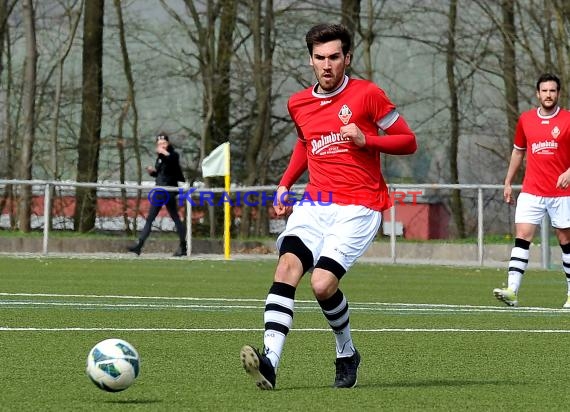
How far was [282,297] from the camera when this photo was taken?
26.2 feet

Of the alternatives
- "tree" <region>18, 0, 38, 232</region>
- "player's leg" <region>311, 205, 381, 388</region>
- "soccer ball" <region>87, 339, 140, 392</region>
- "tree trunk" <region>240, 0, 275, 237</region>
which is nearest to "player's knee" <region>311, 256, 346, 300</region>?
"player's leg" <region>311, 205, 381, 388</region>

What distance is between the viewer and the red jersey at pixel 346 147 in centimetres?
827

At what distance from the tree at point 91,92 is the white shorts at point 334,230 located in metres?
29.4

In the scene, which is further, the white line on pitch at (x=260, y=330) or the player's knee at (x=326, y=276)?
the white line on pitch at (x=260, y=330)

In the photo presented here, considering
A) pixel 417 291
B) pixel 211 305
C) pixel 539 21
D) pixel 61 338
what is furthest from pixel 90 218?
pixel 61 338

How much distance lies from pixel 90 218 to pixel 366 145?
2120cm

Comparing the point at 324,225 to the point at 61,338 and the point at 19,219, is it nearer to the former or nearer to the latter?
the point at 61,338

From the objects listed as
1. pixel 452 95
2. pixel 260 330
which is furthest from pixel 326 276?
pixel 452 95

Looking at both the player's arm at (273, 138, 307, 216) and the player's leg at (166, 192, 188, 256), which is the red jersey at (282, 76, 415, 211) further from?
the player's leg at (166, 192, 188, 256)

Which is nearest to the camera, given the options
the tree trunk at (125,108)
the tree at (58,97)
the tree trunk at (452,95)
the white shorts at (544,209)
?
the white shorts at (544,209)

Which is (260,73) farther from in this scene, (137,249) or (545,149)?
(545,149)

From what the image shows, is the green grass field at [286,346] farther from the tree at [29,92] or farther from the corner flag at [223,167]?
the tree at [29,92]

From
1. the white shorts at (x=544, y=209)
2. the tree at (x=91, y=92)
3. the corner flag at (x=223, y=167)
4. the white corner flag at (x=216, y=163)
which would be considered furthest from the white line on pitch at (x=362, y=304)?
the tree at (x=91, y=92)

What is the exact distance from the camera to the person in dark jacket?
26.1 metres
